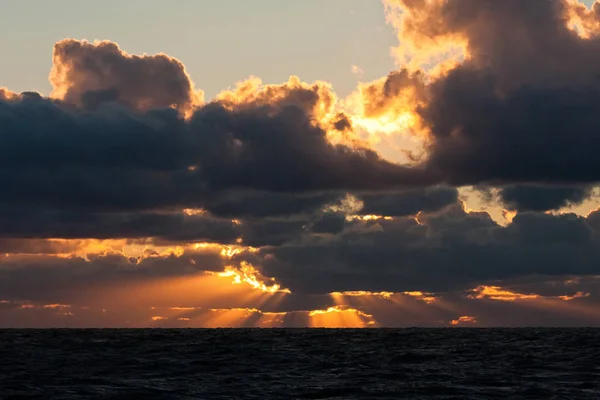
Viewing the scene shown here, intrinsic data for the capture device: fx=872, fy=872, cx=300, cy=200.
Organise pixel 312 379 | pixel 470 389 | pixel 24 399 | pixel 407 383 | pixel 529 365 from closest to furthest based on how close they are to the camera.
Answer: pixel 24 399, pixel 470 389, pixel 407 383, pixel 312 379, pixel 529 365

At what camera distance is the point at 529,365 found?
92.9 meters

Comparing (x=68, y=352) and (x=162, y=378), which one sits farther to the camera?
(x=68, y=352)

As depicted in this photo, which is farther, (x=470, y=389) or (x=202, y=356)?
(x=202, y=356)

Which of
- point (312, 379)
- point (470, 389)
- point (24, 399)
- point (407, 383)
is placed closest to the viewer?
point (24, 399)

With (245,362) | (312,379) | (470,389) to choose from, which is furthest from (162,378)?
(470,389)

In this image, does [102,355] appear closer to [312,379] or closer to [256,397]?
[312,379]

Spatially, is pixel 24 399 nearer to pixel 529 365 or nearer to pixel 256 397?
pixel 256 397

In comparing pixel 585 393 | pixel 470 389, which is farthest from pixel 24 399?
pixel 585 393

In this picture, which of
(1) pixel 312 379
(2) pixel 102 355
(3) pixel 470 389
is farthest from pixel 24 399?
(2) pixel 102 355

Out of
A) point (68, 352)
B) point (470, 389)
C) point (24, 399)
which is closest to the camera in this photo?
point (24, 399)

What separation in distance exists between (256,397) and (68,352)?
6218cm

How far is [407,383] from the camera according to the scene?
75562 mm

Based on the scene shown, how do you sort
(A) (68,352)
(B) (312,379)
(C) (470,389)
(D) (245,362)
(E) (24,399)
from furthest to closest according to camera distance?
(A) (68,352) < (D) (245,362) < (B) (312,379) < (C) (470,389) < (E) (24,399)

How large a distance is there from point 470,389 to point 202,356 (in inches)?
2003
